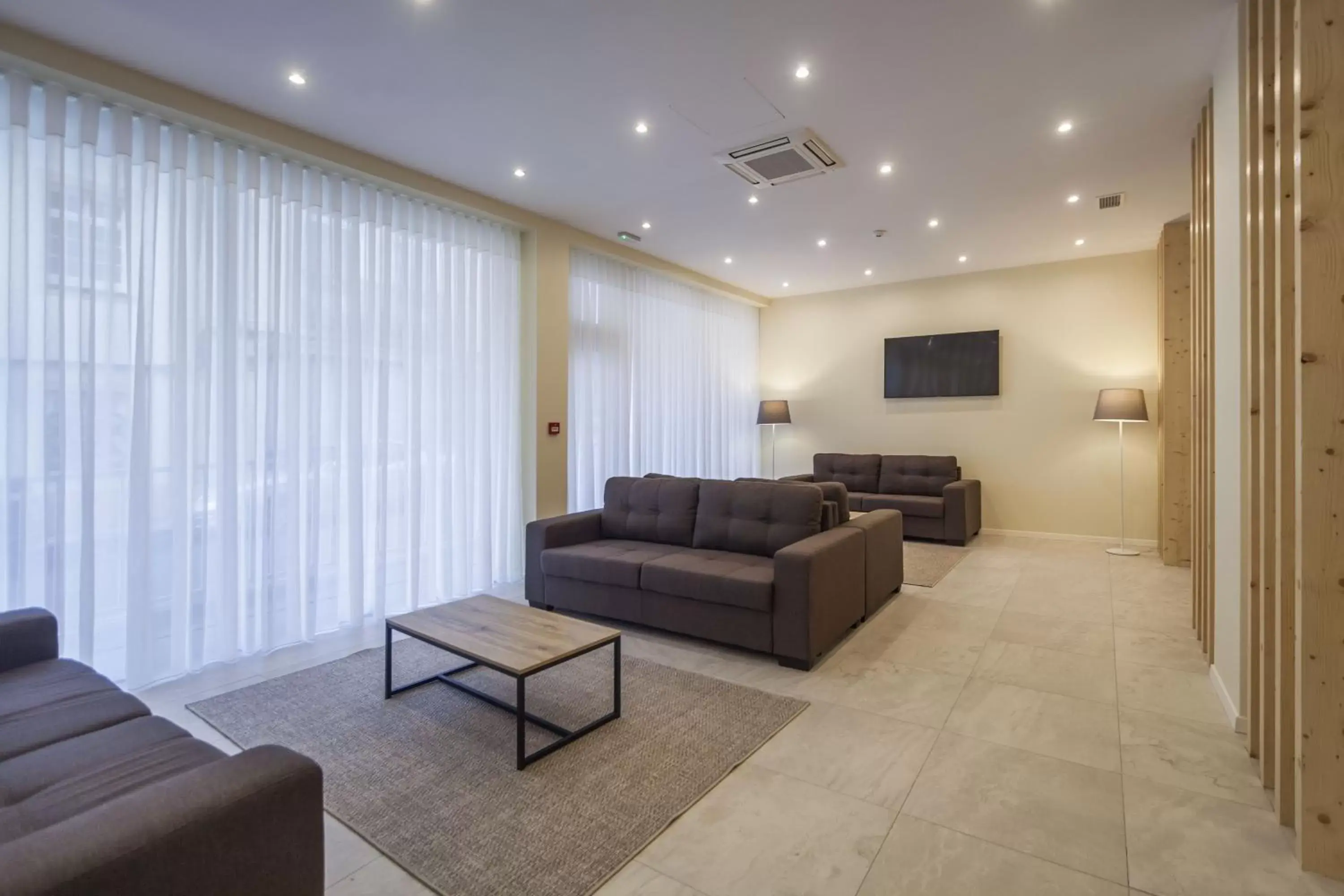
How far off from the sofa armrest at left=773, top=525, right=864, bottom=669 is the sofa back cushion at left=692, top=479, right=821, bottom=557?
0.99 ft

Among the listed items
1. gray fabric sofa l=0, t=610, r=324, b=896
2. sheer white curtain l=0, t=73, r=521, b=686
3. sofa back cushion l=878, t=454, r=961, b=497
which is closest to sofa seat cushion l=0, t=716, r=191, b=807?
gray fabric sofa l=0, t=610, r=324, b=896

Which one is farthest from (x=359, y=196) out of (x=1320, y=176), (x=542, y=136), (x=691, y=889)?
(x=1320, y=176)

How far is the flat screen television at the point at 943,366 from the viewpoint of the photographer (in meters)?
6.96

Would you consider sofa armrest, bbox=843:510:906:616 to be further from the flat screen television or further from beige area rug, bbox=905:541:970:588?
the flat screen television

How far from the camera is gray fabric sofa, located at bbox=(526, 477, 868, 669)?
3.22 metres

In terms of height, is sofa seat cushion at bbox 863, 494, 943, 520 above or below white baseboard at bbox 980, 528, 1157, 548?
above

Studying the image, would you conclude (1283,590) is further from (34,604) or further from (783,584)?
(34,604)

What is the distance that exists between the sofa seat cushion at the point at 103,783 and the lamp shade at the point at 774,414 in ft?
23.2

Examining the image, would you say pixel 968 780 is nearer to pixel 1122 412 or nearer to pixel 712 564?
pixel 712 564

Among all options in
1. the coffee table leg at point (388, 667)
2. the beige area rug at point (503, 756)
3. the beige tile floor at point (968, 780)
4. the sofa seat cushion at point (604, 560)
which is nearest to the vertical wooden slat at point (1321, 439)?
the beige tile floor at point (968, 780)

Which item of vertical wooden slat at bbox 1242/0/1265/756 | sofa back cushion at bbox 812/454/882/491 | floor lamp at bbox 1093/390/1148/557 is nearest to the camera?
vertical wooden slat at bbox 1242/0/1265/756

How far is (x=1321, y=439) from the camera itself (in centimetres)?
175

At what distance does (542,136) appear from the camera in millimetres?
3674

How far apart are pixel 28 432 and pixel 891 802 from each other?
12.5 feet
